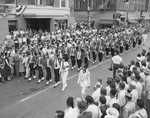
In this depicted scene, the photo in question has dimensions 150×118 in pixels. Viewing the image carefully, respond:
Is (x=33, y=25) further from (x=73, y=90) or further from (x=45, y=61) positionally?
(x=73, y=90)

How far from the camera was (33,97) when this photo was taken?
8523mm

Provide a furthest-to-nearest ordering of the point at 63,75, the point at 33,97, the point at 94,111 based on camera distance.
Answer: the point at 63,75 → the point at 33,97 → the point at 94,111

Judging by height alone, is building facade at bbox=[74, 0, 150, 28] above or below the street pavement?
above

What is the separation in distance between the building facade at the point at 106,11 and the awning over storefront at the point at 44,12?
39.3ft

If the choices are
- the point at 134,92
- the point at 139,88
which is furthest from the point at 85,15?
the point at 134,92

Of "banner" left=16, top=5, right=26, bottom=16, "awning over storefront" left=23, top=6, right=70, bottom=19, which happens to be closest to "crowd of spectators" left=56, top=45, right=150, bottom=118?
"banner" left=16, top=5, right=26, bottom=16

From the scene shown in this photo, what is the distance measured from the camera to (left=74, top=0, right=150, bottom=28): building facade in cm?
3656

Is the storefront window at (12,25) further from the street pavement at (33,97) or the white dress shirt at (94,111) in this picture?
the white dress shirt at (94,111)

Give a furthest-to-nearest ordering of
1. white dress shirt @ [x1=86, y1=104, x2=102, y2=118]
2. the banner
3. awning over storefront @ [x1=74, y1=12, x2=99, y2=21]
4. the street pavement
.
→ 1. awning over storefront @ [x1=74, y1=12, x2=99, y2=21]
2. the banner
3. the street pavement
4. white dress shirt @ [x1=86, y1=104, x2=102, y2=118]

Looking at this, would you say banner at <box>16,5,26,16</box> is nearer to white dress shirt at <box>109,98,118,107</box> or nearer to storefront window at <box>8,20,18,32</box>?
storefront window at <box>8,20,18,32</box>

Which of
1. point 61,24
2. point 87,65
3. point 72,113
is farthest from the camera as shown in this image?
point 61,24

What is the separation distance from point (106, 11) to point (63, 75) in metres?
30.5

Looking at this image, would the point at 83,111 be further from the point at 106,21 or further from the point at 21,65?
the point at 106,21

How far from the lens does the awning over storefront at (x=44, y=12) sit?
20.8m
